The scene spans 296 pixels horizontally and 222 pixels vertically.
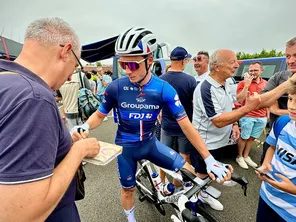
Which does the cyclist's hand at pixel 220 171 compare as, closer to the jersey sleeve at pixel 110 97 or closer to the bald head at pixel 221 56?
the jersey sleeve at pixel 110 97

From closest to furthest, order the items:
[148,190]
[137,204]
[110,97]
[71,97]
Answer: [110,97], [148,190], [137,204], [71,97]

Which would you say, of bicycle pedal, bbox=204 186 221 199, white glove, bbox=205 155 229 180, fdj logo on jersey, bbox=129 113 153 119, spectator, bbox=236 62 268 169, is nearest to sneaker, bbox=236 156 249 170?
spectator, bbox=236 62 268 169

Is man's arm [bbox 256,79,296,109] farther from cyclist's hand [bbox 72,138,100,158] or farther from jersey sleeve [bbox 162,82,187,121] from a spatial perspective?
cyclist's hand [bbox 72,138,100,158]

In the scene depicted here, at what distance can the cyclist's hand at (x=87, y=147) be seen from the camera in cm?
96

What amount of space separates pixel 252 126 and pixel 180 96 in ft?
6.45

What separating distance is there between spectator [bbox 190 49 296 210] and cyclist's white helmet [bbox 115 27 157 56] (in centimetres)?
83

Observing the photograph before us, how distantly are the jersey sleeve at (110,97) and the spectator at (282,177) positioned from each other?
1.45 m

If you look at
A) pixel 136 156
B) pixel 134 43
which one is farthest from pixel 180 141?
pixel 134 43

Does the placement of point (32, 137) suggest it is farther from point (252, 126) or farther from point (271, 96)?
point (252, 126)

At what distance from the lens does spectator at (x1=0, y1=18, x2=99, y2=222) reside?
0.61 metres

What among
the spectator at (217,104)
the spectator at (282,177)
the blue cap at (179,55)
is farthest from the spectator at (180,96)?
the spectator at (282,177)

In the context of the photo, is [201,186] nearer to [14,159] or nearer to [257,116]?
[14,159]

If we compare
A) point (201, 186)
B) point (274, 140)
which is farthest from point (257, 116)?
point (201, 186)

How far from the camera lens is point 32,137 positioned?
627 mm
